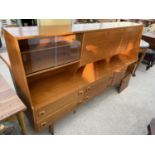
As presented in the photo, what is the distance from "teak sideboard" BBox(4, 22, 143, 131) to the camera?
3.80 feet

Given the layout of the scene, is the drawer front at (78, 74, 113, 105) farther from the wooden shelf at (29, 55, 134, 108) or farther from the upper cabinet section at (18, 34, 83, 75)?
the upper cabinet section at (18, 34, 83, 75)

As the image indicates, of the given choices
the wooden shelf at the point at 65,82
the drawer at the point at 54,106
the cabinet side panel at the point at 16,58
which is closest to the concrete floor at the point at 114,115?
the drawer at the point at 54,106

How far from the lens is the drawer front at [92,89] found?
65.3 inches

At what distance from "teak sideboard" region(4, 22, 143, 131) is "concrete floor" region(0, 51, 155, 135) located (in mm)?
325

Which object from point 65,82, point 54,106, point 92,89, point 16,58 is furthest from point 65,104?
point 16,58

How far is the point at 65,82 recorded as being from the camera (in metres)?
1.62

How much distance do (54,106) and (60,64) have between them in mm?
467

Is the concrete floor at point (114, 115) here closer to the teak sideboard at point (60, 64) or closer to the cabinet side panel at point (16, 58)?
the teak sideboard at point (60, 64)

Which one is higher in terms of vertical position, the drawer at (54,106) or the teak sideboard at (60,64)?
the teak sideboard at (60,64)

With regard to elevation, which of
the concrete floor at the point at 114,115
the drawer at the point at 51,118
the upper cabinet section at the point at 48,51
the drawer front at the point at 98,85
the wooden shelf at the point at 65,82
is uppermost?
the upper cabinet section at the point at 48,51

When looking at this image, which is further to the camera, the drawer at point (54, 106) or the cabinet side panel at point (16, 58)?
the drawer at point (54, 106)

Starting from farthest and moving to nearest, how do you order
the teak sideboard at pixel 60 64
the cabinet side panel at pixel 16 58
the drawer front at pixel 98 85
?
the drawer front at pixel 98 85
the teak sideboard at pixel 60 64
the cabinet side panel at pixel 16 58

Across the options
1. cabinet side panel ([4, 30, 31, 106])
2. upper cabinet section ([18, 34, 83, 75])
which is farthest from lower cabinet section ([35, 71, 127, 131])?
upper cabinet section ([18, 34, 83, 75])
